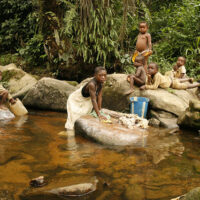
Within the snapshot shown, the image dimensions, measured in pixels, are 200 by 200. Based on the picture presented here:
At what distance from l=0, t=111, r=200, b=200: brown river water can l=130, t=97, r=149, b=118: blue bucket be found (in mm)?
726

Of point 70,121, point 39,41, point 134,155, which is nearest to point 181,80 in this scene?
point 70,121

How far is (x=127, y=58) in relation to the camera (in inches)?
344

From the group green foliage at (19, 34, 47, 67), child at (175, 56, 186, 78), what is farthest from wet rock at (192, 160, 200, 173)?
green foliage at (19, 34, 47, 67)

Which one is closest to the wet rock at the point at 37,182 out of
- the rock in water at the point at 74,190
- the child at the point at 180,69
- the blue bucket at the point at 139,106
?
the rock in water at the point at 74,190

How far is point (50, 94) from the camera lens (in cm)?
693

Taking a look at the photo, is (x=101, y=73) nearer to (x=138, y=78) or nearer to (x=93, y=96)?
(x=93, y=96)

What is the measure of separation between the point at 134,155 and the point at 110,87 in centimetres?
293

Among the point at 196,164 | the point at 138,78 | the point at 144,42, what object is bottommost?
the point at 196,164

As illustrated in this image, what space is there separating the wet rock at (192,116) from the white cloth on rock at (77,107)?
1.92 m

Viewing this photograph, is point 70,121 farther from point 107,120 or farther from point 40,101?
point 40,101

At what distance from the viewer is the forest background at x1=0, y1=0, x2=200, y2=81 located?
786cm

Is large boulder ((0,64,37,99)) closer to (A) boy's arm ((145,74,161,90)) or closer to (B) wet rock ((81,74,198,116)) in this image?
(B) wet rock ((81,74,198,116))

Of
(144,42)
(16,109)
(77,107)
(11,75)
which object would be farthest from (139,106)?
(11,75)

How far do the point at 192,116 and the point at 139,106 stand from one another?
1.10 m
